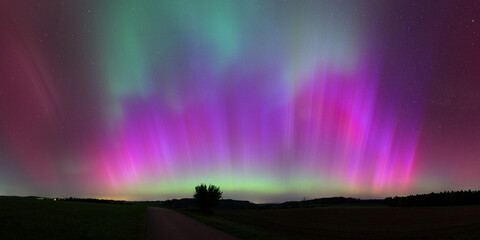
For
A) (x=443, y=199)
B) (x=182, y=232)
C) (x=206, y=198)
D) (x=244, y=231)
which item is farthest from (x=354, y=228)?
(x=443, y=199)

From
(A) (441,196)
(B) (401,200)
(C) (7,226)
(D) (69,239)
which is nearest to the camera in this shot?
(D) (69,239)

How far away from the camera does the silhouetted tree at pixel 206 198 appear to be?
71.8m

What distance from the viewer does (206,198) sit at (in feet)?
235

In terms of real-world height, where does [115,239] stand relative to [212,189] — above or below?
below

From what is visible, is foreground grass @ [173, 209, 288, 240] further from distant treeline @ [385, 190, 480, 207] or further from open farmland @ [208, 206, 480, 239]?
distant treeline @ [385, 190, 480, 207]

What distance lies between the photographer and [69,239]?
14.9 metres

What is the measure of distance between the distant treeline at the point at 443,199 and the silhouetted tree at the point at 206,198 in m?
103

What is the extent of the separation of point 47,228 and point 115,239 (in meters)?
6.17

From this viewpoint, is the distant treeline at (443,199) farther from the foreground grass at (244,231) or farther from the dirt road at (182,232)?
the dirt road at (182,232)

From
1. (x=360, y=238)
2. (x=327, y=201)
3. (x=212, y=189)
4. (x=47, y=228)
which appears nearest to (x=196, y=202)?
(x=212, y=189)

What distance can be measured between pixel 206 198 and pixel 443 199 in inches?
4408

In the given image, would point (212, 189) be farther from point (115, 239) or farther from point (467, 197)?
point (467, 197)

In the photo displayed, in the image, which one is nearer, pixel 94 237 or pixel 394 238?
pixel 94 237

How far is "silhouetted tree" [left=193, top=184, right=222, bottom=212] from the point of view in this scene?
7181cm
